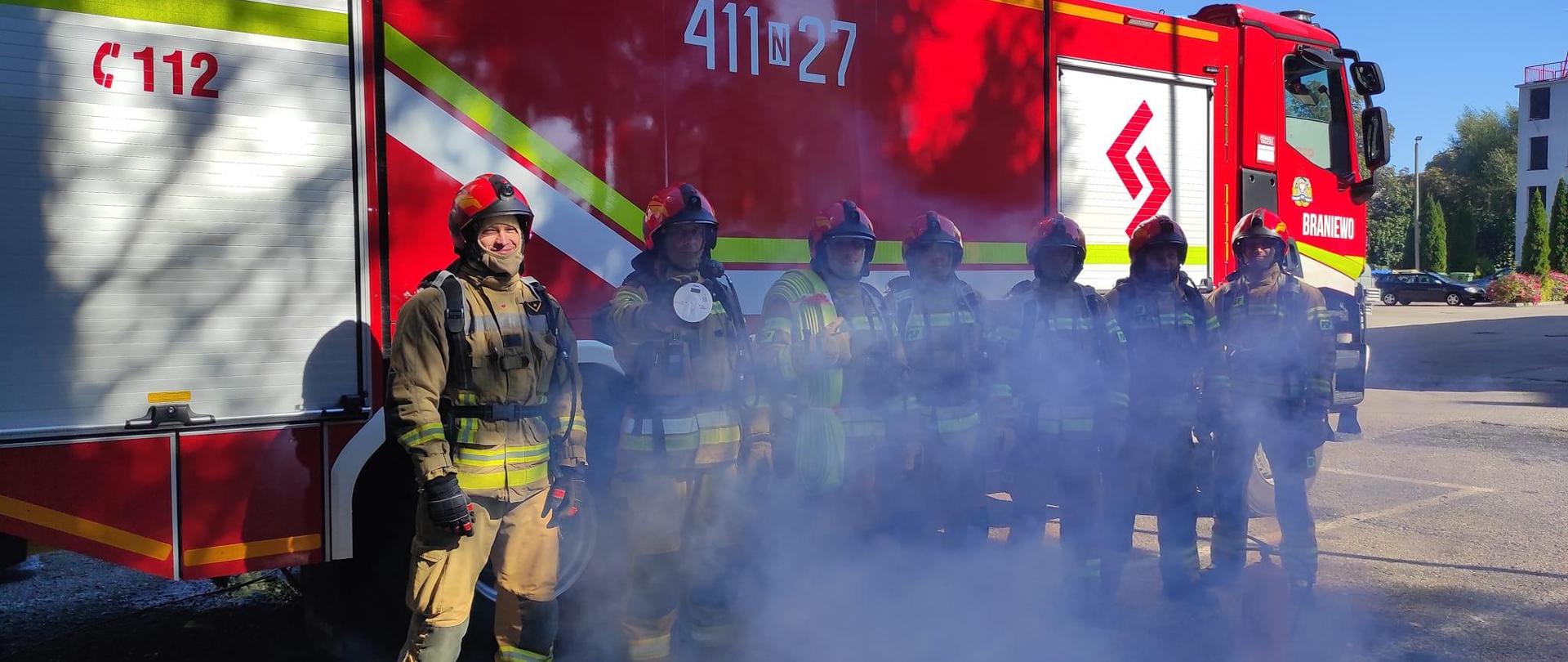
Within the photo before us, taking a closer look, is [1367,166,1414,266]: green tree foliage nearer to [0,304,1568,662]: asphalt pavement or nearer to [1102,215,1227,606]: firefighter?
[0,304,1568,662]: asphalt pavement

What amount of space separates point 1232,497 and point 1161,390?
0.64 metres

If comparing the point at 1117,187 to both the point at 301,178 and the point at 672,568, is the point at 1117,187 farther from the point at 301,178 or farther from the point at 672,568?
the point at 301,178

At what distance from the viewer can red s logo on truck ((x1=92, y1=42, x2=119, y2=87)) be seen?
3051 millimetres

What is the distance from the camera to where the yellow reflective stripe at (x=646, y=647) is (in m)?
3.53

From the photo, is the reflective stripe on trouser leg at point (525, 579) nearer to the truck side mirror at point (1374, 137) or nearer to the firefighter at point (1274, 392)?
the firefighter at point (1274, 392)

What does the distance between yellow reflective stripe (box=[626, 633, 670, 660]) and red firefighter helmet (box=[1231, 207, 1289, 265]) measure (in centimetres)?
305

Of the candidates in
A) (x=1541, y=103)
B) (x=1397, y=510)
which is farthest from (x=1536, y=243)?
(x=1397, y=510)

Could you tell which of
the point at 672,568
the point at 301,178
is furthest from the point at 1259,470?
the point at 301,178

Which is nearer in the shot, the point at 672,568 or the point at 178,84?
the point at 178,84

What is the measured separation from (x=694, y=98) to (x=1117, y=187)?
251 cm

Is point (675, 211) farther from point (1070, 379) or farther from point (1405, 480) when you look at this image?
point (1405, 480)

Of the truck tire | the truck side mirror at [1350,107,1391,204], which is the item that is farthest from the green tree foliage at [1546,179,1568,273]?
the truck tire

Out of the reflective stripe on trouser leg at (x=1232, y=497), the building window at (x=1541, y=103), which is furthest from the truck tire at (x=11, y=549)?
the building window at (x=1541, y=103)

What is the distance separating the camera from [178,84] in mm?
3174
